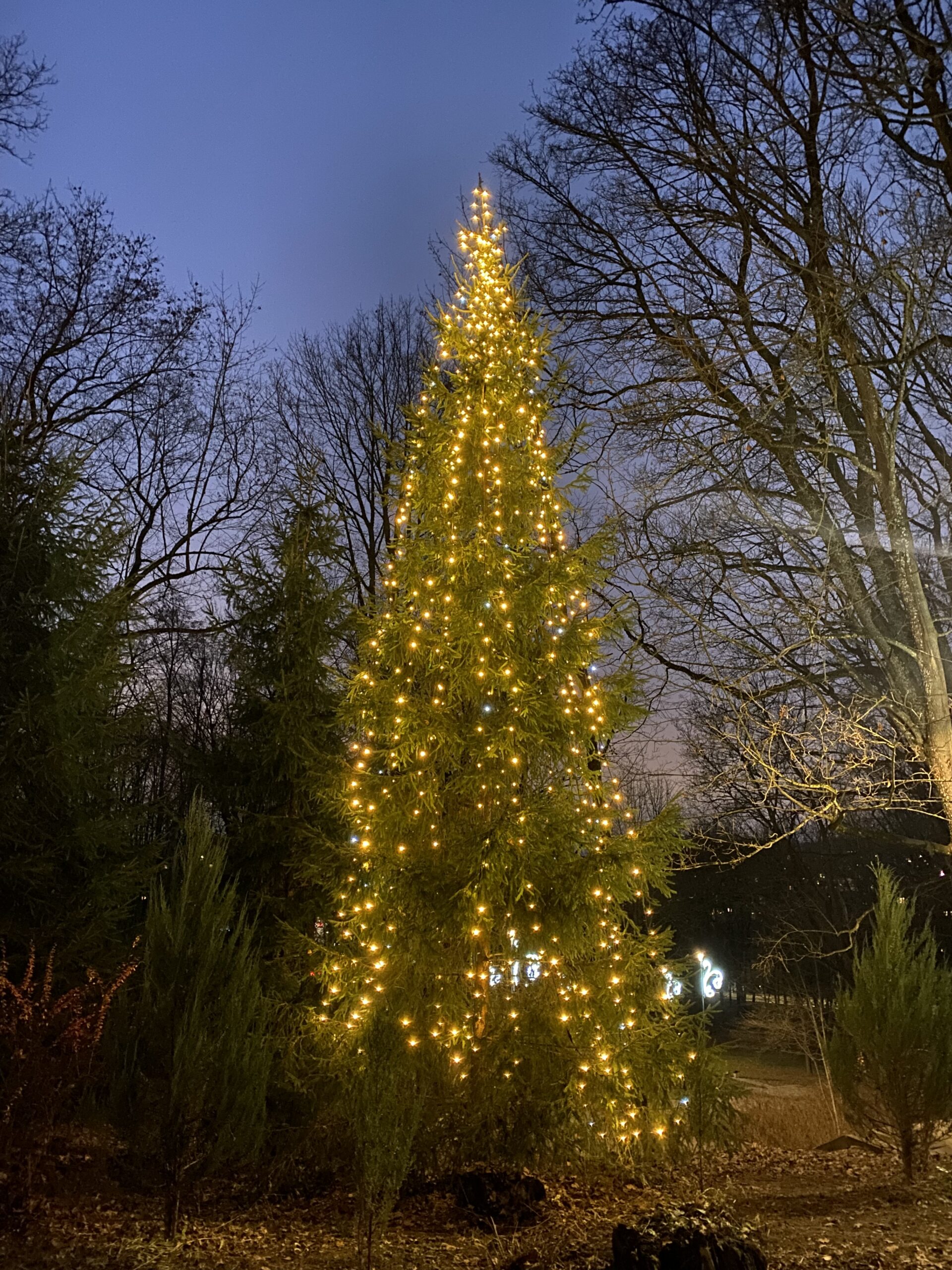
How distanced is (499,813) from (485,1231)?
94.1 inches

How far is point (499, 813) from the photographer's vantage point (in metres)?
5.90


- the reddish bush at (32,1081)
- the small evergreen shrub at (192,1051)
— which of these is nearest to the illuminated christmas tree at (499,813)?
the small evergreen shrub at (192,1051)

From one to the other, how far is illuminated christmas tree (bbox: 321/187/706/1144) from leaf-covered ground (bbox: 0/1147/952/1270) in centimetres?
62

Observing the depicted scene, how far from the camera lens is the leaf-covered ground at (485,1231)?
3.96 meters

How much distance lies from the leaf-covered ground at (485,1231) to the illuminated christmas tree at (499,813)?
625 mm

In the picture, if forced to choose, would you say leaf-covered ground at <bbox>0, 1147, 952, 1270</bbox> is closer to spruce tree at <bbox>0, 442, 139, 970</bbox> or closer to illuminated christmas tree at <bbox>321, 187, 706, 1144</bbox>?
illuminated christmas tree at <bbox>321, 187, 706, 1144</bbox>

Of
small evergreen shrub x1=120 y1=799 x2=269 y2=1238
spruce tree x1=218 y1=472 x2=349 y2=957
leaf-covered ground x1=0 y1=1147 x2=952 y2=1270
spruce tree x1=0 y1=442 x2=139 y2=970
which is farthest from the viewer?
spruce tree x1=218 y1=472 x2=349 y2=957

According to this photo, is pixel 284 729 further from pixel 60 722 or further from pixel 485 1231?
pixel 485 1231

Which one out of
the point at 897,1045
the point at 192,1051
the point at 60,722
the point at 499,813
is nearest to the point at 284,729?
the point at 60,722

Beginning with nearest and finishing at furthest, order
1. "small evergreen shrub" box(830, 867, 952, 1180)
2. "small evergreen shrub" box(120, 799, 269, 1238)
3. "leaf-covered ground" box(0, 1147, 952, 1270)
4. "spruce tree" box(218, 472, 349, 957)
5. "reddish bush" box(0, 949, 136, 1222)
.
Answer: "leaf-covered ground" box(0, 1147, 952, 1270) < "reddish bush" box(0, 949, 136, 1222) < "small evergreen shrub" box(120, 799, 269, 1238) < "small evergreen shrub" box(830, 867, 952, 1180) < "spruce tree" box(218, 472, 349, 957)

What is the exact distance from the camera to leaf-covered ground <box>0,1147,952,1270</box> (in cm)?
396

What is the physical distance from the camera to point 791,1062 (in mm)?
20266

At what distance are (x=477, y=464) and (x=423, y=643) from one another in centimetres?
158

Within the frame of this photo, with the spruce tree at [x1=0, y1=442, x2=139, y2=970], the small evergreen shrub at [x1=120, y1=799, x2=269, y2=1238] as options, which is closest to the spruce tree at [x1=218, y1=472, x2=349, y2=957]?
the spruce tree at [x1=0, y1=442, x2=139, y2=970]
